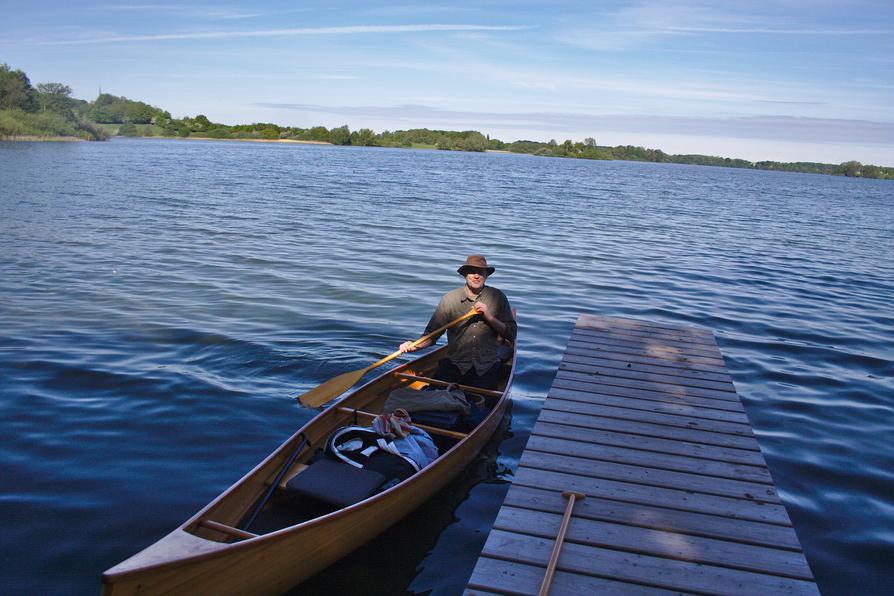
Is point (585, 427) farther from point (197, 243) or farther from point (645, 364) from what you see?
point (197, 243)

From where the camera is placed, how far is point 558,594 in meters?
3.80

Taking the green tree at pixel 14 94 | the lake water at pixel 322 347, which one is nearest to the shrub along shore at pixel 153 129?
the green tree at pixel 14 94

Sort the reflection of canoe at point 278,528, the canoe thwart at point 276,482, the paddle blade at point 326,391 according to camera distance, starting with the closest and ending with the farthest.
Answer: the reflection of canoe at point 278,528, the canoe thwart at point 276,482, the paddle blade at point 326,391

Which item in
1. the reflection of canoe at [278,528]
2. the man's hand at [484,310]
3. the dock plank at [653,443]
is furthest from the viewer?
the man's hand at [484,310]

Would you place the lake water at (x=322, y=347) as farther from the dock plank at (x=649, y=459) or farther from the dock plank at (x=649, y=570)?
the dock plank at (x=649, y=570)

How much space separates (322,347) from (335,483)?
16.3 feet

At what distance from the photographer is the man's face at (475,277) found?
733 centimetres

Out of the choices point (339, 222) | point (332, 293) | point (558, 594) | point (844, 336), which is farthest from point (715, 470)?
point (339, 222)

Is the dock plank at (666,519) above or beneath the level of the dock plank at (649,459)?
beneath

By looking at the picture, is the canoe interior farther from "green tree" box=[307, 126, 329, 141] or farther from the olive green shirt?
"green tree" box=[307, 126, 329, 141]

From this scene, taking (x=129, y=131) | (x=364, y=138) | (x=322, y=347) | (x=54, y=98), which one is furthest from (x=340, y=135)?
(x=322, y=347)

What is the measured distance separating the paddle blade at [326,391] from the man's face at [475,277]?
1507 mm

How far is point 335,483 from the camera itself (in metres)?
4.88

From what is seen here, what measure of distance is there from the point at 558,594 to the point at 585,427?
245cm
